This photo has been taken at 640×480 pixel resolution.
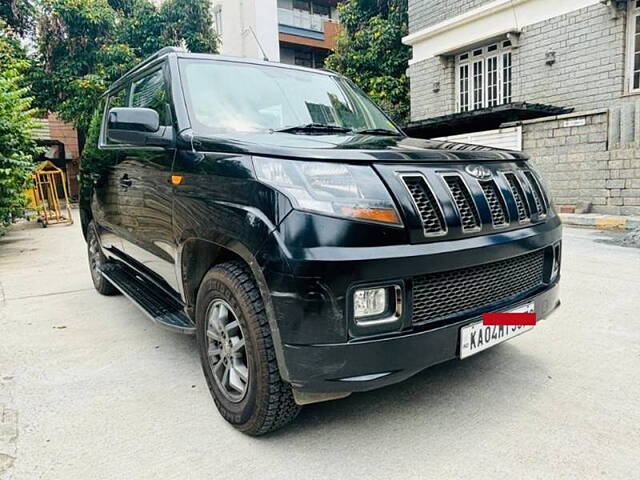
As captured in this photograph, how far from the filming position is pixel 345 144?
87.7 inches

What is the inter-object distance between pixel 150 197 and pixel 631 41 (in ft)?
34.8

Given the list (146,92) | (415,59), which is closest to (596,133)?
(415,59)

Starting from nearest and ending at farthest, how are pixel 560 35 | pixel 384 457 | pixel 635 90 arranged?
1. pixel 384 457
2. pixel 635 90
3. pixel 560 35

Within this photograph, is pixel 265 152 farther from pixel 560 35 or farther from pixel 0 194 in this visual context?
pixel 560 35

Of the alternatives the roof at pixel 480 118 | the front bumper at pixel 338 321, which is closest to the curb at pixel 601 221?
the roof at pixel 480 118

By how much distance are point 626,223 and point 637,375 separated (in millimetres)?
6180

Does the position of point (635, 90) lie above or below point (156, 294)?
above

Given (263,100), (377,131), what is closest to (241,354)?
(263,100)

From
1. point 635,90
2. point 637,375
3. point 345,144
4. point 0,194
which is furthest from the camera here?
point 635,90

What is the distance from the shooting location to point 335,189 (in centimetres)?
193

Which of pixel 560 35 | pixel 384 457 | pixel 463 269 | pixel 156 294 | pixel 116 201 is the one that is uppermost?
pixel 560 35

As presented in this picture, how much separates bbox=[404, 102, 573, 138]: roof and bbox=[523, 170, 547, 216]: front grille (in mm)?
7785

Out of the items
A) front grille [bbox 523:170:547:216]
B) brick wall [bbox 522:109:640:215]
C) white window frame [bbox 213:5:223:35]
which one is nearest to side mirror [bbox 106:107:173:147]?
front grille [bbox 523:170:547:216]

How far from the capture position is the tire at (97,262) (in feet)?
15.5
